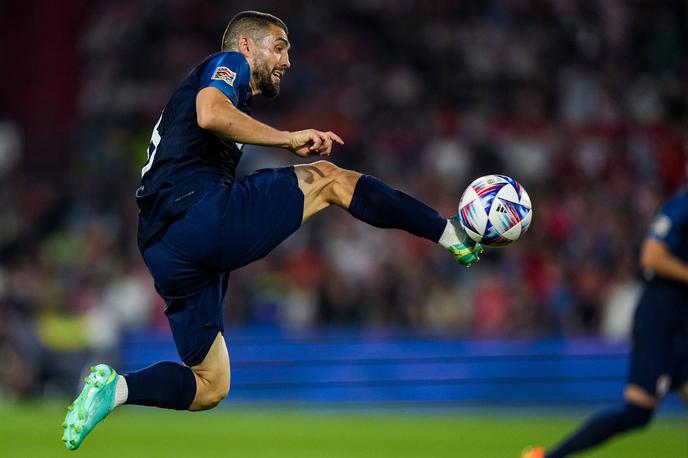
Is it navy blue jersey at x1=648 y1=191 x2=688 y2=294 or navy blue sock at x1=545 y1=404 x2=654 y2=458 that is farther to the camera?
navy blue jersey at x1=648 y1=191 x2=688 y2=294

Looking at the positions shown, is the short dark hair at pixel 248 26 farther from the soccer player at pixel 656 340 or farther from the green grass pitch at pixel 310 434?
the green grass pitch at pixel 310 434

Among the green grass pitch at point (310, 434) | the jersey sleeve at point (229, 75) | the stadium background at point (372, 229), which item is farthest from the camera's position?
the stadium background at point (372, 229)

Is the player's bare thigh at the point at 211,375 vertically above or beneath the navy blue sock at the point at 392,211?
beneath

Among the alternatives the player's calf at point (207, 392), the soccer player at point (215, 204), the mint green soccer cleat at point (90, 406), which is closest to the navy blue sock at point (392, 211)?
the soccer player at point (215, 204)

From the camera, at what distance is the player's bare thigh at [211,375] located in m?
6.57

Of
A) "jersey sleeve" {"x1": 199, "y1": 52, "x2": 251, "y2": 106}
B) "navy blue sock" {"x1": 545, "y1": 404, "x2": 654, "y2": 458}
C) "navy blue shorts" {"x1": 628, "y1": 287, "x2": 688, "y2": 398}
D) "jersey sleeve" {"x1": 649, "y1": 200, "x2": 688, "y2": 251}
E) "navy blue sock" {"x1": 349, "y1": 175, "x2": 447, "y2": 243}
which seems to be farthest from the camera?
"jersey sleeve" {"x1": 649, "y1": 200, "x2": 688, "y2": 251}

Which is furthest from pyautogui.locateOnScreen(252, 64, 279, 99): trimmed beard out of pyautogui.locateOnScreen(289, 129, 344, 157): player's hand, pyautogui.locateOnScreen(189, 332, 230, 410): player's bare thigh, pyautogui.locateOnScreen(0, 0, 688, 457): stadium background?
pyautogui.locateOnScreen(0, 0, 688, 457): stadium background

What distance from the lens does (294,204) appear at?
20.2ft

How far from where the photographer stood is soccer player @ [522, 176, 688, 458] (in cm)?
767

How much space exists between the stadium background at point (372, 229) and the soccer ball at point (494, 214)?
15.4ft

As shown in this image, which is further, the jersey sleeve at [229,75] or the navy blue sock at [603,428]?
the navy blue sock at [603,428]

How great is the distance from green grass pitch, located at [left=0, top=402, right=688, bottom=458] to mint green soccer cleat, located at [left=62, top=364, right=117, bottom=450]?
337 centimetres

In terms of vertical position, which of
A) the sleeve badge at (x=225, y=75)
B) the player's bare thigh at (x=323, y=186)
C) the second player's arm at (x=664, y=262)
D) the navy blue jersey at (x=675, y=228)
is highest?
the sleeve badge at (x=225, y=75)

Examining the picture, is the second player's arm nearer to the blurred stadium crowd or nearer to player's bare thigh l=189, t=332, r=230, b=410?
player's bare thigh l=189, t=332, r=230, b=410
